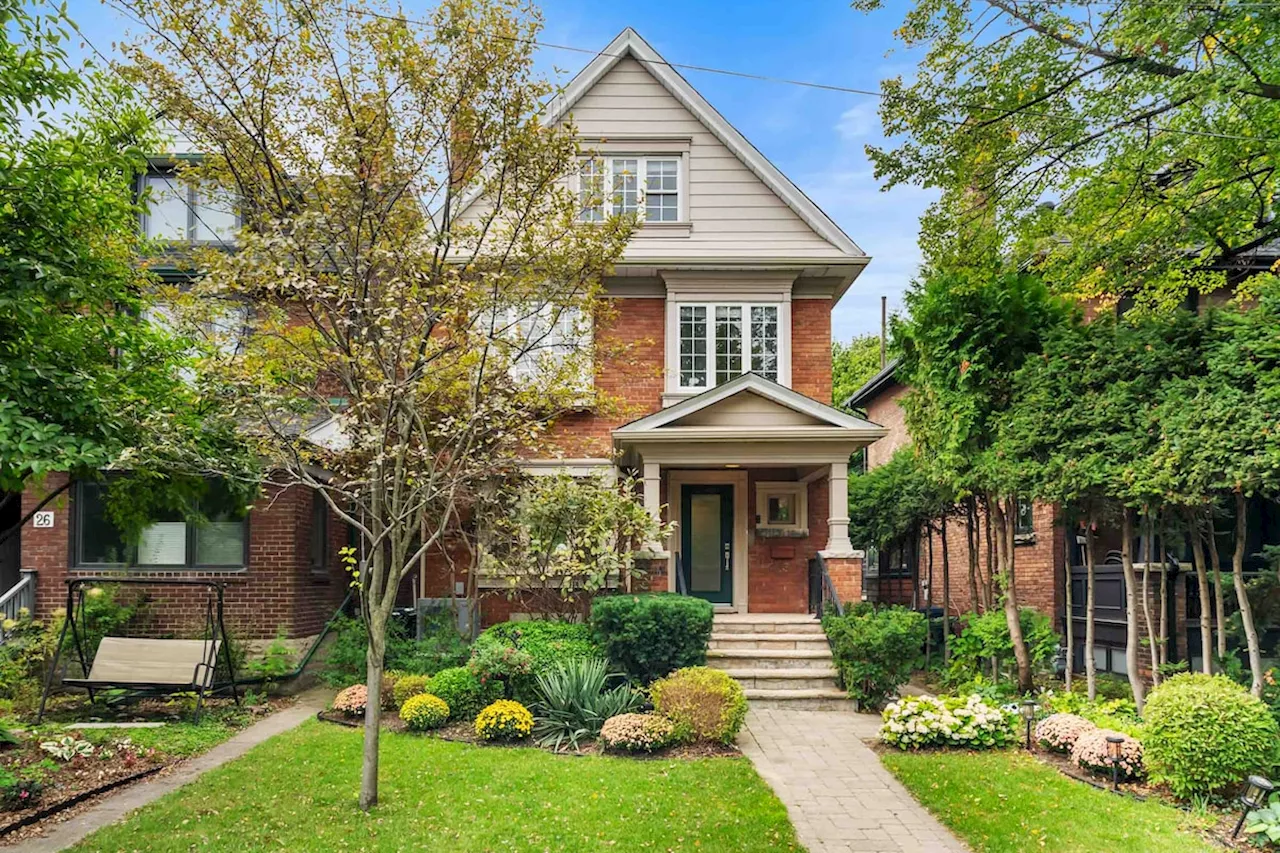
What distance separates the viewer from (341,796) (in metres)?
6.98

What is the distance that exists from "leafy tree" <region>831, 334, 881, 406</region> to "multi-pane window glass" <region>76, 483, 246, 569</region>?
34810 mm

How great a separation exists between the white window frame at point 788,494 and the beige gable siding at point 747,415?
7.02ft

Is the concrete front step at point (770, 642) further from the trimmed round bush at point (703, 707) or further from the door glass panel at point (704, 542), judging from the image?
the trimmed round bush at point (703, 707)

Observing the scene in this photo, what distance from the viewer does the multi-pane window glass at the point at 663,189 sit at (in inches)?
593

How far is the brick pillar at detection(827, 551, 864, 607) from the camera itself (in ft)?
41.4

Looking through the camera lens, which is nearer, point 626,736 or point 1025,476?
point 626,736

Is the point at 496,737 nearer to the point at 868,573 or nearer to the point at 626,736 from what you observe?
the point at 626,736

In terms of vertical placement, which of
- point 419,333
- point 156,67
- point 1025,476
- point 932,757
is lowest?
point 932,757

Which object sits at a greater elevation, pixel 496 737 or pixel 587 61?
pixel 587 61

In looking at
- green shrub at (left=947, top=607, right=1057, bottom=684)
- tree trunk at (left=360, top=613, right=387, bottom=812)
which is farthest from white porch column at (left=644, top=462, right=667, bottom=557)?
tree trunk at (left=360, top=613, right=387, bottom=812)

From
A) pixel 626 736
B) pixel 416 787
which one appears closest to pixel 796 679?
pixel 626 736

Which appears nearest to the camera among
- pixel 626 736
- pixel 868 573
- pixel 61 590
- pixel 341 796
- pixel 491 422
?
pixel 341 796

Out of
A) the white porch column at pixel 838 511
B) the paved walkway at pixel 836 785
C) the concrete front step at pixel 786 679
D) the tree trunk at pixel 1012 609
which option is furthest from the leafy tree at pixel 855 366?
the paved walkway at pixel 836 785

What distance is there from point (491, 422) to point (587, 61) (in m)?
9.80
